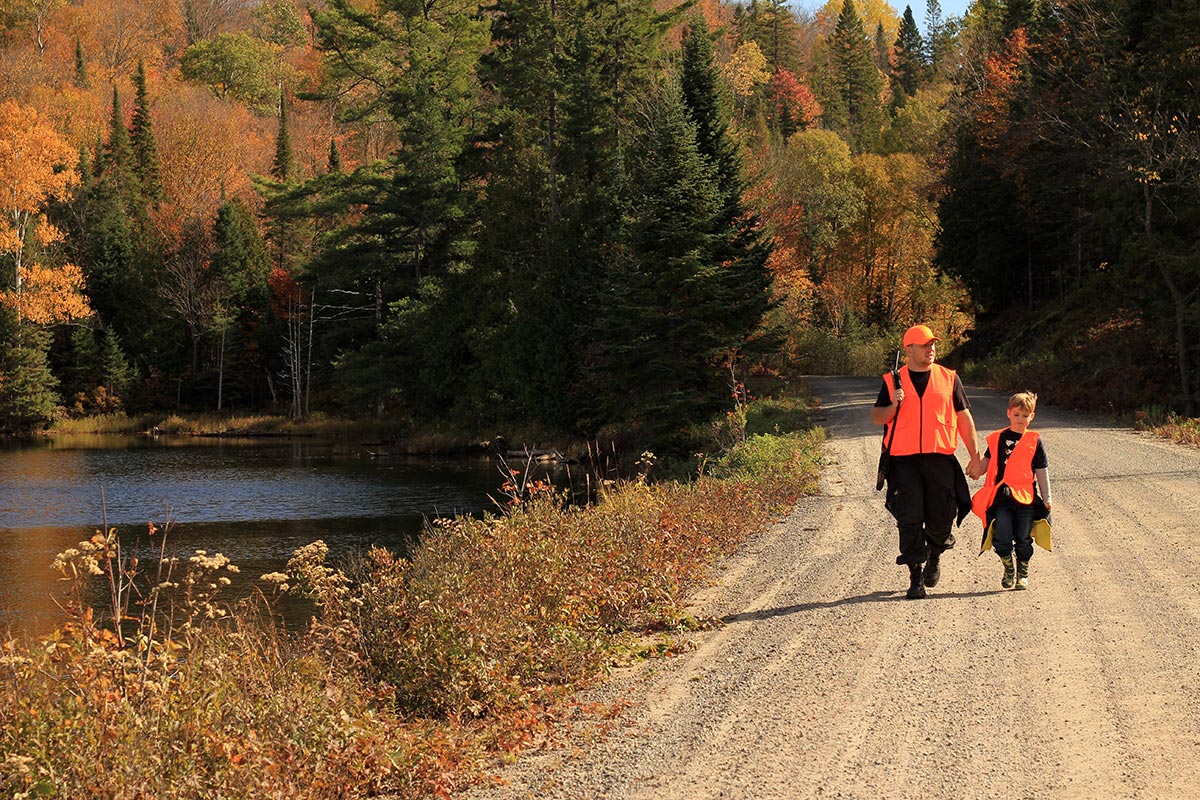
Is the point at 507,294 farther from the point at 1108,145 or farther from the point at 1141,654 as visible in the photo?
the point at 1141,654

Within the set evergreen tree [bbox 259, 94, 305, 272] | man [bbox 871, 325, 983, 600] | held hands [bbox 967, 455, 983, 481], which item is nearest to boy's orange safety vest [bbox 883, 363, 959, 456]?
man [bbox 871, 325, 983, 600]

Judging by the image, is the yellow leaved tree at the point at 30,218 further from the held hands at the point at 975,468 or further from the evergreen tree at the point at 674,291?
the held hands at the point at 975,468

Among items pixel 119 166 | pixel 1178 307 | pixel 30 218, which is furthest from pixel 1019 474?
pixel 119 166

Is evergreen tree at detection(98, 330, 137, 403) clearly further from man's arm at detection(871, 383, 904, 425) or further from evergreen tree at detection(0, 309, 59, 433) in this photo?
man's arm at detection(871, 383, 904, 425)

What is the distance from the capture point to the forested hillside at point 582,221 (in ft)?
97.5

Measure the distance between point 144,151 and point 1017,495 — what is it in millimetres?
75788

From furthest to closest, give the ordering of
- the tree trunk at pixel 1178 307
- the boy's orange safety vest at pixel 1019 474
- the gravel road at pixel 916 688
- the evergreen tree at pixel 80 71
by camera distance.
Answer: the evergreen tree at pixel 80 71 → the tree trunk at pixel 1178 307 → the boy's orange safety vest at pixel 1019 474 → the gravel road at pixel 916 688

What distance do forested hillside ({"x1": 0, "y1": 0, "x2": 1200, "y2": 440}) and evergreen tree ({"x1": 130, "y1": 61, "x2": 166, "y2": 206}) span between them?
0.23 metres

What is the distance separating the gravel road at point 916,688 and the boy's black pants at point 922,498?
508 millimetres

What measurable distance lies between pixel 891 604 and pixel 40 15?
321ft

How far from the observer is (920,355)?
8.54 m

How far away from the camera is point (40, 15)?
3541 inches

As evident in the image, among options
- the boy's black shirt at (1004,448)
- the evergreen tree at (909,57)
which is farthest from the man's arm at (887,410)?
the evergreen tree at (909,57)

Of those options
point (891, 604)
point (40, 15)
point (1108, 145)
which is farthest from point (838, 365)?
point (40, 15)
